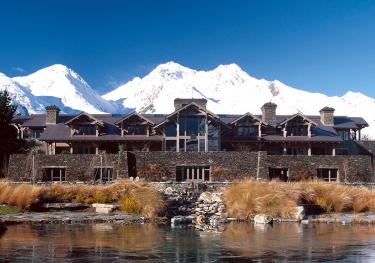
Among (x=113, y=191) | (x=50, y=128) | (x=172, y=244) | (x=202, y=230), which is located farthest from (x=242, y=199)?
(x=50, y=128)

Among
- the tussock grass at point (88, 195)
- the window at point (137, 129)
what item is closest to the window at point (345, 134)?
the window at point (137, 129)

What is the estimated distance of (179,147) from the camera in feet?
168

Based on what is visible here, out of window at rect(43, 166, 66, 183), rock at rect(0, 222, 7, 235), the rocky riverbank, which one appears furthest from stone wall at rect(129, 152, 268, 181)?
rock at rect(0, 222, 7, 235)

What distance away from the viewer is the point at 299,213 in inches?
1152

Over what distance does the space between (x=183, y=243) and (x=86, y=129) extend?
3429cm

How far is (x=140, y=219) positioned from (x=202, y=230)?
14.8ft

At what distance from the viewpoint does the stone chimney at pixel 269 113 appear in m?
56.3

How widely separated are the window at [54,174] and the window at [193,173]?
8.95 metres

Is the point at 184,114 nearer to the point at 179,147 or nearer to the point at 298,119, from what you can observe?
the point at 179,147

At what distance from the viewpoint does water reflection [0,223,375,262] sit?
18.6 metres

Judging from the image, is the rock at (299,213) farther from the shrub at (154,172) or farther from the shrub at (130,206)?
the shrub at (154,172)

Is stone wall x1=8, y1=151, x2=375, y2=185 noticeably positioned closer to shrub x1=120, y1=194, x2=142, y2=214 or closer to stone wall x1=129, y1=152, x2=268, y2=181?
stone wall x1=129, y1=152, x2=268, y2=181

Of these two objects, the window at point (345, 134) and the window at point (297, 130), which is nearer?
the window at point (297, 130)

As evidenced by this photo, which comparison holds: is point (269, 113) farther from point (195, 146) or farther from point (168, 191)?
point (168, 191)
